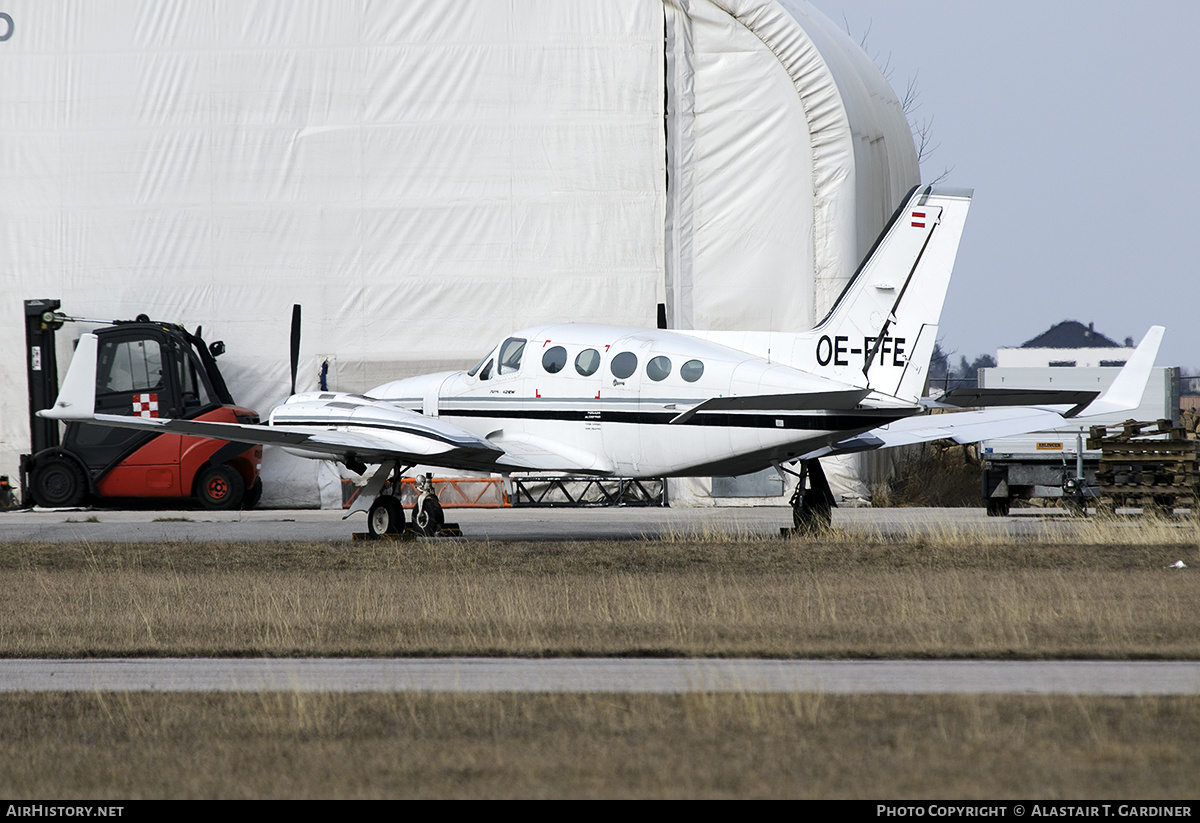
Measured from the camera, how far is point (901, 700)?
28.8 ft

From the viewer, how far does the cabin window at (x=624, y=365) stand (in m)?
20.4

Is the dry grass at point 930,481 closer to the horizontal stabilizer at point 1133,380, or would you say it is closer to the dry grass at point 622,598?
the dry grass at point 622,598

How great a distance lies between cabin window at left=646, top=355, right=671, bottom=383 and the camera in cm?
2012

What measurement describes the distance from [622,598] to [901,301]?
8.70 m

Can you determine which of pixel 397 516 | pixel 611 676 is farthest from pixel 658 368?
pixel 611 676

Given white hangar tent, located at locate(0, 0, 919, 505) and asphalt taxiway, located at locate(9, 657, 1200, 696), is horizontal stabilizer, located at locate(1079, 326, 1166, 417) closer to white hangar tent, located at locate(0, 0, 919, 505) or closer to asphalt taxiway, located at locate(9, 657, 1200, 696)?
asphalt taxiway, located at locate(9, 657, 1200, 696)

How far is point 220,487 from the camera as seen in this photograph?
1291 inches

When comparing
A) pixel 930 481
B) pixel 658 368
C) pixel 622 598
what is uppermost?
pixel 658 368

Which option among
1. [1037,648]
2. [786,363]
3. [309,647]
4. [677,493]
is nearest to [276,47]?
[677,493]

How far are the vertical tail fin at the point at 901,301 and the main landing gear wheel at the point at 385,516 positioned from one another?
745 cm

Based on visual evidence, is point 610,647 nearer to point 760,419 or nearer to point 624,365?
point 760,419

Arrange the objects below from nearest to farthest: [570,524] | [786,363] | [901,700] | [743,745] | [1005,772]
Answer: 1. [1005,772]
2. [743,745]
3. [901,700]
4. [786,363]
5. [570,524]

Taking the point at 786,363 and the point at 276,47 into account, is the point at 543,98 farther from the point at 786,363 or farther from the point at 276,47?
the point at 786,363

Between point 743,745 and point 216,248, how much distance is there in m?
31.1
